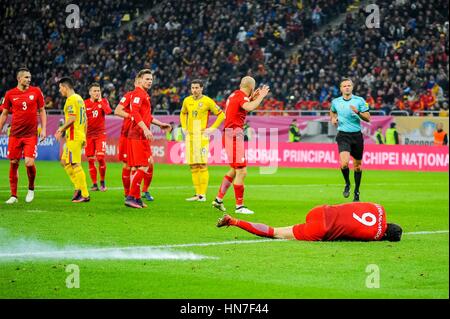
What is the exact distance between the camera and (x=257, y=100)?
49.8ft

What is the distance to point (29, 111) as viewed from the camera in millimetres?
17375

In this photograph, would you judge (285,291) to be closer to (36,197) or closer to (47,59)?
(36,197)

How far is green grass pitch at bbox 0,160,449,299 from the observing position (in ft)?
27.4

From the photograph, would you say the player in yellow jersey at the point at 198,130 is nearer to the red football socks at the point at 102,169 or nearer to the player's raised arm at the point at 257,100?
the red football socks at the point at 102,169

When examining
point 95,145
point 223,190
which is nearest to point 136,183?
point 223,190

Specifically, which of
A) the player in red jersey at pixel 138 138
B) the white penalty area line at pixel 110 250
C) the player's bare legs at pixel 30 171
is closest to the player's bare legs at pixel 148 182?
the player in red jersey at pixel 138 138

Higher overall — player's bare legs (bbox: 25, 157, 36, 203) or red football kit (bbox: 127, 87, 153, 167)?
red football kit (bbox: 127, 87, 153, 167)

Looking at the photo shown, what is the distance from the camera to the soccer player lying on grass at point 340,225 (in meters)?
11.4

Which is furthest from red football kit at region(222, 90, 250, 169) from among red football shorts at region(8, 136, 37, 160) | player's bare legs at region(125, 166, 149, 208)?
red football shorts at region(8, 136, 37, 160)

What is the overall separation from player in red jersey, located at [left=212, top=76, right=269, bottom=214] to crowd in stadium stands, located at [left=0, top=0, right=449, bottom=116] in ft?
61.3

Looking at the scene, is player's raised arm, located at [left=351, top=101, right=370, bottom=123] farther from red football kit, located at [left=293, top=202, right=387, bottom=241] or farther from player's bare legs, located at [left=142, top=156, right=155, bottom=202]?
red football kit, located at [left=293, top=202, right=387, bottom=241]

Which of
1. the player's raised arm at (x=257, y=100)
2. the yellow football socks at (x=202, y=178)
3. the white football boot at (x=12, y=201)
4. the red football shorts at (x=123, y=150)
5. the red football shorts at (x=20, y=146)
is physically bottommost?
the white football boot at (x=12, y=201)

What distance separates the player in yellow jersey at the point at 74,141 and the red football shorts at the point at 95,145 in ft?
12.2

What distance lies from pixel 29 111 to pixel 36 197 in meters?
2.26
